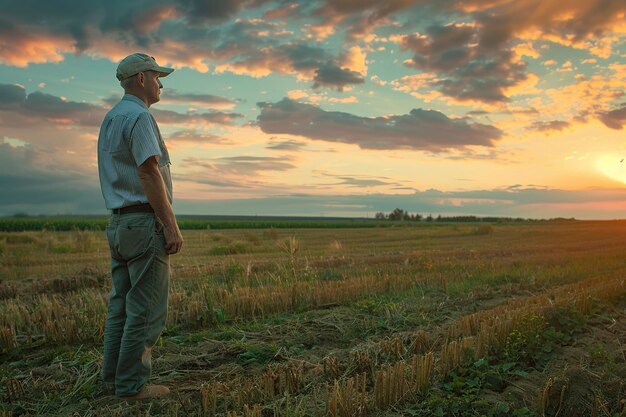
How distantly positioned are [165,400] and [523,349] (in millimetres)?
4057

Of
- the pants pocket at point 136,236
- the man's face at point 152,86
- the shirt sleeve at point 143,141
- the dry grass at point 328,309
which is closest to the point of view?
the shirt sleeve at point 143,141

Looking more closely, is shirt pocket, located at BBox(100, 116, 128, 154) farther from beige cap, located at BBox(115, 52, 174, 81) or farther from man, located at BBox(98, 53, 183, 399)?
beige cap, located at BBox(115, 52, 174, 81)

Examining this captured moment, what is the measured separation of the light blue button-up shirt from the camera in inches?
178

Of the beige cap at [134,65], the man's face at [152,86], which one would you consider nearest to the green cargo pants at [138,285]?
the man's face at [152,86]

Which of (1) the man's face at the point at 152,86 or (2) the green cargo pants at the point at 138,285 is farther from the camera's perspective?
(1) the man's face at the point at 152,86

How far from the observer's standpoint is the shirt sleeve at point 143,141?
4.48 m

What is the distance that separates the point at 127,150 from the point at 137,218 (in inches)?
24.0

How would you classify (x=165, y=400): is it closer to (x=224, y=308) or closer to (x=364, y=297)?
(x=224, y=308)

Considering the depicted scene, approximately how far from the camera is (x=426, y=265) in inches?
564

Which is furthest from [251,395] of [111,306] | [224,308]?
[224,308]

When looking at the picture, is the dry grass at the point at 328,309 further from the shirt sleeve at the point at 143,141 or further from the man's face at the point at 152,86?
the man's face at the point at 152,86

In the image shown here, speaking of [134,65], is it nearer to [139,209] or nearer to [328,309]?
[139,209]

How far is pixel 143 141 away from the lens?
14.8 ft

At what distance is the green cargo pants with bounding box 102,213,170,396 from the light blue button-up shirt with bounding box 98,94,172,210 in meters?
0.20
